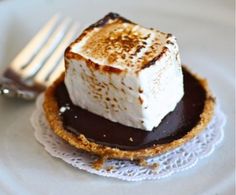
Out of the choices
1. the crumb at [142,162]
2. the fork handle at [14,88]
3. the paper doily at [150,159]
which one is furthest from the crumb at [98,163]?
the fork handle at [14,88]

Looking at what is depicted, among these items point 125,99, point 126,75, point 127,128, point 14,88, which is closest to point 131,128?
point 127,128

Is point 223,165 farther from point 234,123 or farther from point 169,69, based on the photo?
point 169,69

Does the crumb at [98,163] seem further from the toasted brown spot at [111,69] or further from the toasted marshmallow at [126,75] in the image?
the toasted brown spot at [111,69]

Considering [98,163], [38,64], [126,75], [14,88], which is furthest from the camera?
[38,64]

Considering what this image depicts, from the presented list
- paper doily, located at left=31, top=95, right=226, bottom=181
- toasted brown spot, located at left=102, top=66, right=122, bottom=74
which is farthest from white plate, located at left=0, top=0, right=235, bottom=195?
toasted brown spot, located at left=102, top=66, right=122, bottom=74

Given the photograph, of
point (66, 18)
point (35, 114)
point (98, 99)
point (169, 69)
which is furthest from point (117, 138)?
point (66, 18)

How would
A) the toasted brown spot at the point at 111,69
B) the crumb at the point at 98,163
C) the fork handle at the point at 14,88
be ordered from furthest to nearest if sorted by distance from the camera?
1. the fork handle at the point at 14,88
2. the crumb at the point at 98,163
3. the toasted brown spot at the point at 111,69

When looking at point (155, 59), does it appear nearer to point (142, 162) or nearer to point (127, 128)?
point (127, 128)
